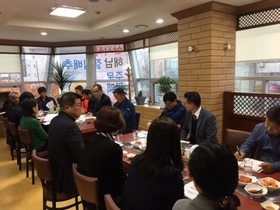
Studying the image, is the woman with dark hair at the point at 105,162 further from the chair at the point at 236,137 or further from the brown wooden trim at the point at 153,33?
the brown wooden trim at the point at 153,33

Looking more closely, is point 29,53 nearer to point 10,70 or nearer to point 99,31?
point 10,70

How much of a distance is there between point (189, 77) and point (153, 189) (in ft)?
10.1

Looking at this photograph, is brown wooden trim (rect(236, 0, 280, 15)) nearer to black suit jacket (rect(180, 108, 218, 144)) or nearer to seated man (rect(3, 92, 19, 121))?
black suit jacket (rect(180, 108, 218, 144))

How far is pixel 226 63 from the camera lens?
153 inches

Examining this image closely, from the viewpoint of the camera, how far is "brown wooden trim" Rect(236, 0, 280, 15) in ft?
11.1

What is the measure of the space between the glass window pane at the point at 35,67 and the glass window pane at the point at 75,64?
0.41 m

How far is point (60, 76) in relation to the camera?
6766 millimetres

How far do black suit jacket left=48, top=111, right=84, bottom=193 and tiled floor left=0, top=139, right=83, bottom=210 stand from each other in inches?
29.4

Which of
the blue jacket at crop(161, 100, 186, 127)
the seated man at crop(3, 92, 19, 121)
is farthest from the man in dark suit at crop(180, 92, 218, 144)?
the seated man at crop(3, 92, 19, 121)

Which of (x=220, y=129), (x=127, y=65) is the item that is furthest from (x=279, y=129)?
(x=127, y=65)

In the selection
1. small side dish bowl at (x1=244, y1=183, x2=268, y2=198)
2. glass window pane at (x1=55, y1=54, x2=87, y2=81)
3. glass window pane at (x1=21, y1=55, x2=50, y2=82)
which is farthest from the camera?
glass window pane at (x1=55, y1=54, x2=87, y2=81)

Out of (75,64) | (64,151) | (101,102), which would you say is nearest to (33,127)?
(64,151)

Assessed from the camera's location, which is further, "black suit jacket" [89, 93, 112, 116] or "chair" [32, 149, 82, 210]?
"black suit jacket" [89, 93, 112, 116]

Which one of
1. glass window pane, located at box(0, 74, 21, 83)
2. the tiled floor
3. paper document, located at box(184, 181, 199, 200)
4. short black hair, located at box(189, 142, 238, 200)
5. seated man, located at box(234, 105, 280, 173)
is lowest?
the tiled floor
